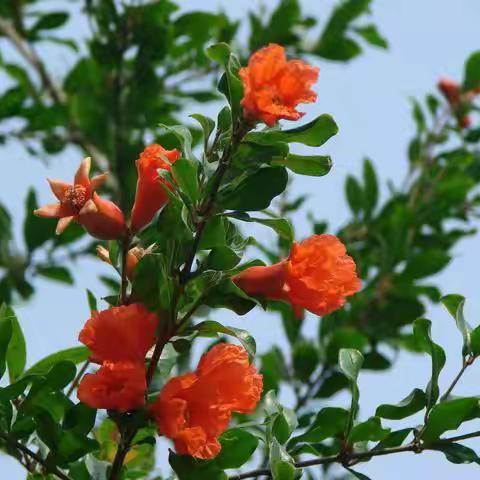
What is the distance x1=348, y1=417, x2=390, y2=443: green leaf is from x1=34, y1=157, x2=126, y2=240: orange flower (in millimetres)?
436

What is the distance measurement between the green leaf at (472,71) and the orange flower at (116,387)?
2738 millimetres

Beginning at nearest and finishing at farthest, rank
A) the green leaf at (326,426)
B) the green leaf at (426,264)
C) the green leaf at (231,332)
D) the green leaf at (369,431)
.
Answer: the green leaf at (231,332), the green leaf at (369,431), the green leaf at (326,426), the green leaf at (426,264)

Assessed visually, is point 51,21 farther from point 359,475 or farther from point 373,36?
point 359,475

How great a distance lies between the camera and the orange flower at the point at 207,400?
1.32 metres

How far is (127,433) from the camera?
138 centimetres

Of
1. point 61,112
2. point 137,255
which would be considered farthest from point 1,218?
point 137,255

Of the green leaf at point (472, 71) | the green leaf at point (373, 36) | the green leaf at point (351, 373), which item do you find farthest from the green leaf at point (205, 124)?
the green leaf at point (472, 71)

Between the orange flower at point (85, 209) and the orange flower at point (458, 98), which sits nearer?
the orange flower at point (85, 209)

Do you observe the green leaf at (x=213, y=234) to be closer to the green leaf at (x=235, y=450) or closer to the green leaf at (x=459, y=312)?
the green leaf at (x=235, y=450)

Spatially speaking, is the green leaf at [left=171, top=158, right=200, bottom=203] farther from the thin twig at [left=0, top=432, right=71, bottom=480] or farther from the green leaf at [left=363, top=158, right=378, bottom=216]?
the green leaf at [left=363, top=158, right=378, bottom=216]

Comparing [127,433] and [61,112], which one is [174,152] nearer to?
[127,433]

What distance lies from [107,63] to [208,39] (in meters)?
0.35

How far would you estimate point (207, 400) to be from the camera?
1.34m

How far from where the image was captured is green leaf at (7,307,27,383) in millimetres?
1657
